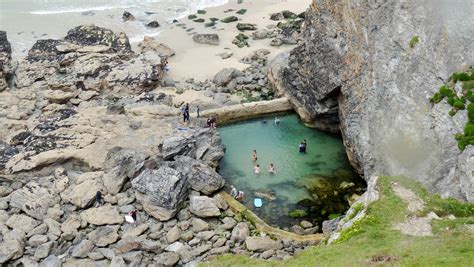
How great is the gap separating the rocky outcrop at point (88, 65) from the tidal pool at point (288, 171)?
12630 millimetres

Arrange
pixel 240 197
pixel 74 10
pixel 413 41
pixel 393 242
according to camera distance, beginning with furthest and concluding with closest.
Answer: pixel 74 10 → pixel 240 197 → pixel 413 41 → pixel 393 242

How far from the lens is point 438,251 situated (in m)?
21.6

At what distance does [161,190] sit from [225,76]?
74.9 feet

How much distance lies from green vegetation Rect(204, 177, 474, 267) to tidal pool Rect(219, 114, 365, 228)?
7.65 metres

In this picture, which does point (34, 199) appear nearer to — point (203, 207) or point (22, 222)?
point (22, 222)

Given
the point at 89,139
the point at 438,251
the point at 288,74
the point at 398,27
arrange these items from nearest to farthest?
the point at 438,251
the point at 398,27
the point at 89,139
the point at 288,74

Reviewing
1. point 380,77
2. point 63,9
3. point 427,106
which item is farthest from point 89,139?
point 63,9

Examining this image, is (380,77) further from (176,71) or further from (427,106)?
(176,71)

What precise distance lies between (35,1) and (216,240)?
208 feet

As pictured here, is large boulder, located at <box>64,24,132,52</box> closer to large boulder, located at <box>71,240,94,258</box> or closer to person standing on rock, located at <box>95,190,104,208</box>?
person standing on rock, located at <box>95,190,104,208</box>

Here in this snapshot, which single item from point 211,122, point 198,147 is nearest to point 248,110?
point 211,122

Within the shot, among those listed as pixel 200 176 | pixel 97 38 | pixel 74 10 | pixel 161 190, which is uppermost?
pixel 161 190

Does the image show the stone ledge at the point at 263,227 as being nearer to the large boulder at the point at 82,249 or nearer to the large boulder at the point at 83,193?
the large boulder at the point at 83,193

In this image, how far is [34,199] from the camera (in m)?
34.3
